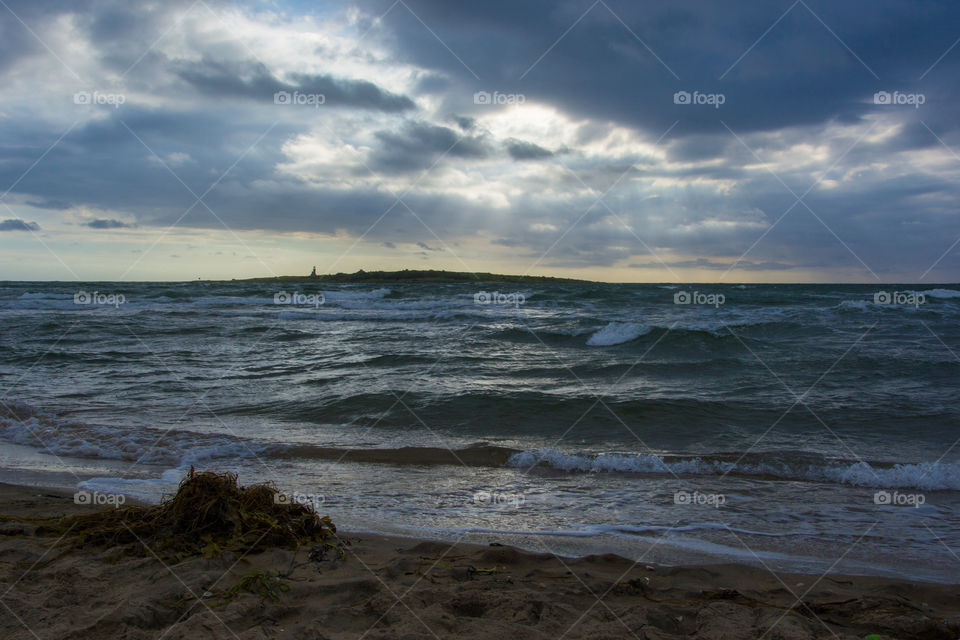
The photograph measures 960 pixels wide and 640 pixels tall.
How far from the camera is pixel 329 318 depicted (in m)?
26.7

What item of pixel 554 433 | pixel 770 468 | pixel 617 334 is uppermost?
pixel 617 334

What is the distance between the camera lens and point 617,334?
725 inches

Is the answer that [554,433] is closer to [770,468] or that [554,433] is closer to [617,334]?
[770,468]

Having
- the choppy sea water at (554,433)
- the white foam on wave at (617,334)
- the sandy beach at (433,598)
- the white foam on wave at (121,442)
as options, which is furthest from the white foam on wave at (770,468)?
the white foam on wave at (617,334)

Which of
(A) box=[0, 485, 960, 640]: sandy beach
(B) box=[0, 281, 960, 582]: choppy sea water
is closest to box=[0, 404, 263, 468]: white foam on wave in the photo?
(B) box=[0, 281, 960, 582]: choppy sea water

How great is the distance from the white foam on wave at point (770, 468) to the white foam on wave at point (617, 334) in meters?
10.8

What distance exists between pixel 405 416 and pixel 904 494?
6388 millimetres

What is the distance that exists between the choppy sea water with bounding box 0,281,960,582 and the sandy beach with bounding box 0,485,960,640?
435 millimetres

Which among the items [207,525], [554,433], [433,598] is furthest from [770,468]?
[207,525]

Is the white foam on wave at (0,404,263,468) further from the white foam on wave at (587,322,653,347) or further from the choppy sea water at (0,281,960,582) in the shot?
the white foam on wave at (587,322,653,347)

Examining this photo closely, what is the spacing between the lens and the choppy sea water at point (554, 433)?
185 inches

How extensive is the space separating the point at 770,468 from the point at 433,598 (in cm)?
493

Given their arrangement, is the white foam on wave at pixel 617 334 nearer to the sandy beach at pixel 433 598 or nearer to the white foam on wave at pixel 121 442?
the white foam on wave at pixel 121 442

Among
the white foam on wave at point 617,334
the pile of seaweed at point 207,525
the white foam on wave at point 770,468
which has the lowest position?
the white foam on wave at point 770,468
